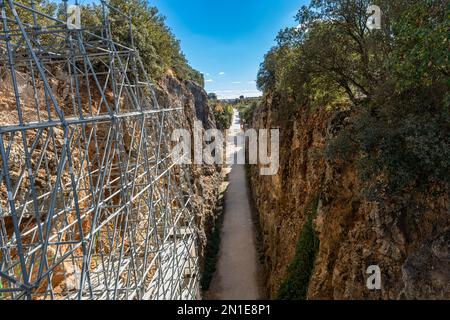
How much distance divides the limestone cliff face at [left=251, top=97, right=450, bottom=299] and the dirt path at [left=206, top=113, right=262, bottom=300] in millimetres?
2141

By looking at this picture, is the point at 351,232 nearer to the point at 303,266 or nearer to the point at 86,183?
the point at 303,266

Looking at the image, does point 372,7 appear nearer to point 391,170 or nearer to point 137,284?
point 391,170

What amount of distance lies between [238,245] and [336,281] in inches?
504

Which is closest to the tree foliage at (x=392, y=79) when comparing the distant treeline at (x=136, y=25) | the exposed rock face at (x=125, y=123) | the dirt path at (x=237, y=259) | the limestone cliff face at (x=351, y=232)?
the limestone cliff face at (x=351, y=232)

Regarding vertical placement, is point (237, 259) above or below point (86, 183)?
below

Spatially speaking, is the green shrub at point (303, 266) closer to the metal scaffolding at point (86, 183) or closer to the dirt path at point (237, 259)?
the metal scaffolding at point (86, 183)

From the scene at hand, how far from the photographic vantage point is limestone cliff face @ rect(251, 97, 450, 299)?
225 inches

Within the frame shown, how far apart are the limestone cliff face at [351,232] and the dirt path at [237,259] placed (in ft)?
7.03

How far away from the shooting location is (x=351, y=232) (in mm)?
7988

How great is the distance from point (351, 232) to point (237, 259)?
11779mm

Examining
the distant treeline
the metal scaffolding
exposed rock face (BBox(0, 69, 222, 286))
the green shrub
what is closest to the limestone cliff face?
the green shrub

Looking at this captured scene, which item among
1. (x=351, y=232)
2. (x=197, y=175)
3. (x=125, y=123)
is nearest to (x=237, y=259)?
(x=197, y=175)

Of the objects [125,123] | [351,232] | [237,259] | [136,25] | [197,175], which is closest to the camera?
[351,232]

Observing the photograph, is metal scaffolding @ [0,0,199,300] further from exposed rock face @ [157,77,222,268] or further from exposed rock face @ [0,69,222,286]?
exposed rock face @ [157,77,222,268]
